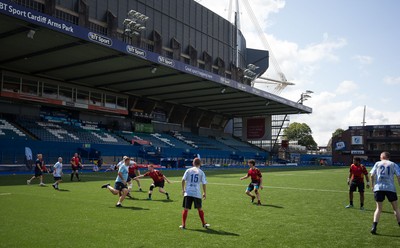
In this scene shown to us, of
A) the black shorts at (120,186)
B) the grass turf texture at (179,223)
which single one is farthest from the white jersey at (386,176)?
the black shorts at (120,186)

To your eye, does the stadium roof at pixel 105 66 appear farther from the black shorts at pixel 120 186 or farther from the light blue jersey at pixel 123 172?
the black shorts at pixel 120 186

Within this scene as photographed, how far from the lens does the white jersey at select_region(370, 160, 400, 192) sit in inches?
344

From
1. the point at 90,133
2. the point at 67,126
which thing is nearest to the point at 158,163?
the point at 90,133

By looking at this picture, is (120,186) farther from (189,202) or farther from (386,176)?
(386,176)

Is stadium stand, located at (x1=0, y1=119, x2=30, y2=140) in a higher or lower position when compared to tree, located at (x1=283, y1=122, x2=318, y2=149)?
lower

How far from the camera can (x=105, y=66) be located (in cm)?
3438

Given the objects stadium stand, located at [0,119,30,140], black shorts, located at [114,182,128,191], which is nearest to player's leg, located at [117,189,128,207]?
black shorts, located at [114,182,128,191]

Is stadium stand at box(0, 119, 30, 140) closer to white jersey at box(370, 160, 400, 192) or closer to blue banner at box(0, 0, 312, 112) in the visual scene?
blue banner at box(0, 0, 312, 112)

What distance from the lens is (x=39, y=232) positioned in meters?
7.84

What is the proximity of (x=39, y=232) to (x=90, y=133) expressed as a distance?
1385 inches

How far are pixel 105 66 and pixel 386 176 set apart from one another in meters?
29.9

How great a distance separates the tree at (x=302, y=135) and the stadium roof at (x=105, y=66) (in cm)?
6229

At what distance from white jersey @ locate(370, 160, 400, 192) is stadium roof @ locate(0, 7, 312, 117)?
21.2 m

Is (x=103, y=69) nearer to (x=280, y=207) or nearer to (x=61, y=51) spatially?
(x=61, y=51)
